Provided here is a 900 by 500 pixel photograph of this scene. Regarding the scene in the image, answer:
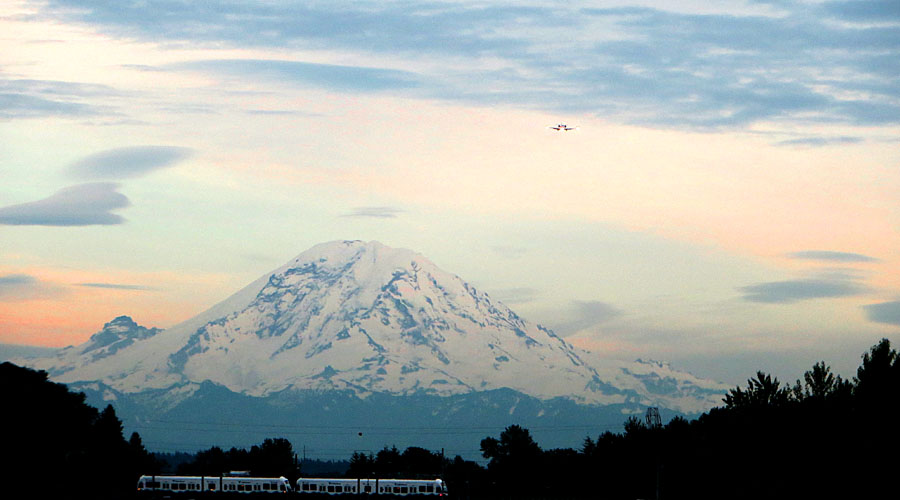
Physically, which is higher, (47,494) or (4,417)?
(4,417)

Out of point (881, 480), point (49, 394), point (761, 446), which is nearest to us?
point (881, 480)

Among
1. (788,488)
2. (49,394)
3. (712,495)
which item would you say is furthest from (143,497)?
(788,488)

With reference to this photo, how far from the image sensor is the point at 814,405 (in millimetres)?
165875

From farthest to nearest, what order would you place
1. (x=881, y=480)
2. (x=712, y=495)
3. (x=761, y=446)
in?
(x=712, y=495) < (x=761, y=446) < (x=881, y=480)

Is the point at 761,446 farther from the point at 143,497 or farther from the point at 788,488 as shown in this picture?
the point at 143,497

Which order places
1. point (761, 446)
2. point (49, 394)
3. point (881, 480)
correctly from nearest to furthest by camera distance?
point (881, 480) < point (761, 446) < point (49, 394)

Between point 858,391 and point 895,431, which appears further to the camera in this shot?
point 858,391

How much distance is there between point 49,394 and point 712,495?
10731cm

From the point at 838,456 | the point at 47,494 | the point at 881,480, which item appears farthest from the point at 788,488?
the point at 47,494

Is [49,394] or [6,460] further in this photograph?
[49,394]

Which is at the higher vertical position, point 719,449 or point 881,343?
point 881,343

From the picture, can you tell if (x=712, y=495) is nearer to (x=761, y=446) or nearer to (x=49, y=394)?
(x=761, y=446)

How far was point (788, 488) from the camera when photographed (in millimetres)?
150000

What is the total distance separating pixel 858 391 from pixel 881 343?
7.24 metres
